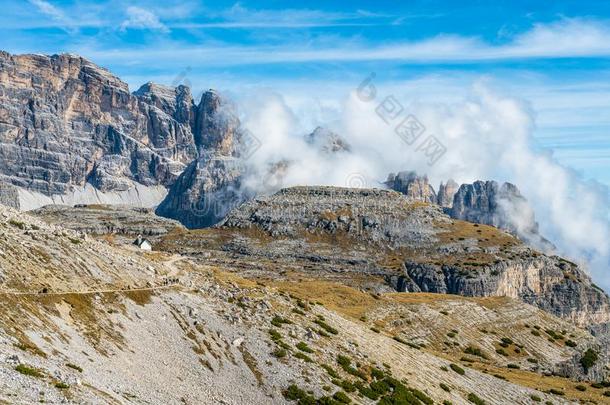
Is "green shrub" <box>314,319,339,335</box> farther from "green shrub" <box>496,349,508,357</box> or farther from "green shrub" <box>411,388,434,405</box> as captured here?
"green shrub" <box>496,349,508,357</box>

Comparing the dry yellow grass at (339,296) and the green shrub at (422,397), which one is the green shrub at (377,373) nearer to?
the green shrub at (422,397)

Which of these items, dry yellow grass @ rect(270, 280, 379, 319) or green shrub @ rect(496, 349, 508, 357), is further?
dry yellow grass @ rect(270, 280, 379, 319)

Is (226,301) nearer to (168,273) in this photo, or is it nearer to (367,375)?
(168,273)

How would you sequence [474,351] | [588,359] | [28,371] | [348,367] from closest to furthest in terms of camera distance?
1. [28,371]
2. [348,367]
3. [474,351]
4. [588,359]

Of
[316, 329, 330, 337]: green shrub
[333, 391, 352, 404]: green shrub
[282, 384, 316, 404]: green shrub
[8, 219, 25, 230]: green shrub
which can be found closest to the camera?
[282, 384, 316, 404]: green shrub

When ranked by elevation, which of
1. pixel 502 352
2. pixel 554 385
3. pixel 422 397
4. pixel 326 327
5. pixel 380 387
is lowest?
pixel 502 352

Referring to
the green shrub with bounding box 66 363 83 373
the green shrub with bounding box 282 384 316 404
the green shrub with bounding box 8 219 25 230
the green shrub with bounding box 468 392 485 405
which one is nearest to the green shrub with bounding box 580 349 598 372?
the green shrub with bounding box 468 392 485 405

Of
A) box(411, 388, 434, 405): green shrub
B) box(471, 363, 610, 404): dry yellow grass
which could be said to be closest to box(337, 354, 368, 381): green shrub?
box(411, 388, 434, 405): green shrub

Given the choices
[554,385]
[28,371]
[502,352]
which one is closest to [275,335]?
[28,371]

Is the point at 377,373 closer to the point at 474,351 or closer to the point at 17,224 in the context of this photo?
the point at 17,224

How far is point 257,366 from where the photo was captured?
67.5m

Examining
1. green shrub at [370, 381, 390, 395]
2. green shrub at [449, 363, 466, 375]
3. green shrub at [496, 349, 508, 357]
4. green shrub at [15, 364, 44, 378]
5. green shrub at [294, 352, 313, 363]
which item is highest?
green shrub at [15, 364, 44, 378]

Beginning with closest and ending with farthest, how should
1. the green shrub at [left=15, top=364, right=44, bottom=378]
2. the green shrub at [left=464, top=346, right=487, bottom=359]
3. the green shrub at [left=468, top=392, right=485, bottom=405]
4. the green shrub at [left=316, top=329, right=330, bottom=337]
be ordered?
the green shrub at [left=15, top=364, right=44, bottom=378] < the green shrub at [left=316, top=329, right=330, bottom=337] < the green shrub at [left=468, top=392, right=485, bottom=405] < the green shrub at [left=464, top=346, right=487, bottom=359]

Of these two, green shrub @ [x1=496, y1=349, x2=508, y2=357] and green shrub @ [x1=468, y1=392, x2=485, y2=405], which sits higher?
green shrub @ [x1=468, y1=392, x2=485, y2=405]
